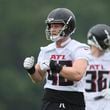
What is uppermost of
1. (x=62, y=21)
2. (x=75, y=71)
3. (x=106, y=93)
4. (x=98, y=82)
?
(x=62, y=21)

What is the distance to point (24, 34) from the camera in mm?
45500

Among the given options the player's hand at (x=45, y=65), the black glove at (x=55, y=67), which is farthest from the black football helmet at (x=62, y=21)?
the black glove at (x=55, y=67)

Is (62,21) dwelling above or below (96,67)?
above

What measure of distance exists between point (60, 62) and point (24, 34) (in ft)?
106

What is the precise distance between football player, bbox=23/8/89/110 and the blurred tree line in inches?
979

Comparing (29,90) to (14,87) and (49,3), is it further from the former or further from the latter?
(49,3)

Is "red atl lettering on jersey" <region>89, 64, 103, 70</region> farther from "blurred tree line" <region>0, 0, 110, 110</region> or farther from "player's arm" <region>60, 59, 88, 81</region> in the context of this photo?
"blurred tree line" <region>0, 0, 110, 110</region>

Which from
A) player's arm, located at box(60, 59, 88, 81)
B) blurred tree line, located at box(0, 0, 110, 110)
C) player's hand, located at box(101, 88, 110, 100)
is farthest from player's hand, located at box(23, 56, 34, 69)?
blurred tree line, located at box(0, 0, 110, 110)

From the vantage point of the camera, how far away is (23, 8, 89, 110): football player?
13.1 meters

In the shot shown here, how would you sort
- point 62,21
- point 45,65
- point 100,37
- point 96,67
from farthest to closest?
point 100,37 → point 96,67 → point 62,21 → point 45,65

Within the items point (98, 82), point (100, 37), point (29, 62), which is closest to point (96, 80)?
point (98, 82)

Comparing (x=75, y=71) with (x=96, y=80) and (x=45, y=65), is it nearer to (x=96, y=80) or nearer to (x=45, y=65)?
(x=45, y=65)

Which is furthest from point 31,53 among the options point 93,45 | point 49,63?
point 49,63

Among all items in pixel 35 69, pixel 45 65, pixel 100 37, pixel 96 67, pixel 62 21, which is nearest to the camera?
pixel 45 65
